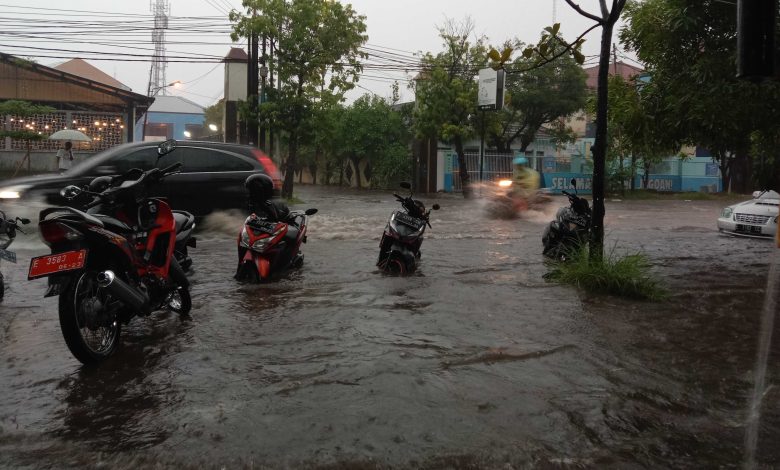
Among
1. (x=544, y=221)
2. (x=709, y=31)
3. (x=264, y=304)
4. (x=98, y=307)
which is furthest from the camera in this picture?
(x=544, y=221)

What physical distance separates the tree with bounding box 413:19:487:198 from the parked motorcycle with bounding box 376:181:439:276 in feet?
62.0

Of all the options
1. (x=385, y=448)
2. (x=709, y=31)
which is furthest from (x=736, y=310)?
(x=385, y=448)

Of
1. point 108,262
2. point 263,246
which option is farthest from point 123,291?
point 263,246

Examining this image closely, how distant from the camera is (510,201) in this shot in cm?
1545

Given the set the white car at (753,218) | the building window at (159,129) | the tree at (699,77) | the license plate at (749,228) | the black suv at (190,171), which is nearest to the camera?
the tree at (699,77)

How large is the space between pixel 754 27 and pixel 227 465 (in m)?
3.10

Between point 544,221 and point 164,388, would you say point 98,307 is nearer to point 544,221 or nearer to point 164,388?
point 164,388

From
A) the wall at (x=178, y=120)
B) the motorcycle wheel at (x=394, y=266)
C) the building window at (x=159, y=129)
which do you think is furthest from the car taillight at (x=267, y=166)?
the wall at (x=178, y=120)

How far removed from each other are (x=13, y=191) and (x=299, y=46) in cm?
1310

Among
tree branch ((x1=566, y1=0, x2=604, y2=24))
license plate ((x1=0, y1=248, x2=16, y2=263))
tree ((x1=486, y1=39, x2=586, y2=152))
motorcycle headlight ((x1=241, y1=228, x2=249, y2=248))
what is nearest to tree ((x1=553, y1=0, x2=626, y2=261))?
tree branch ((x1=566, y1=0, x2=604, y2=24))

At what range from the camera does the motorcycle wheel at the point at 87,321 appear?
12.8ft

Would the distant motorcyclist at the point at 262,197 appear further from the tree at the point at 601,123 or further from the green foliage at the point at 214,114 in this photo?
the green foliage at the point at 214,114

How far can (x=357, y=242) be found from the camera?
11.5 m

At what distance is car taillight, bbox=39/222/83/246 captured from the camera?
13.5 ft
